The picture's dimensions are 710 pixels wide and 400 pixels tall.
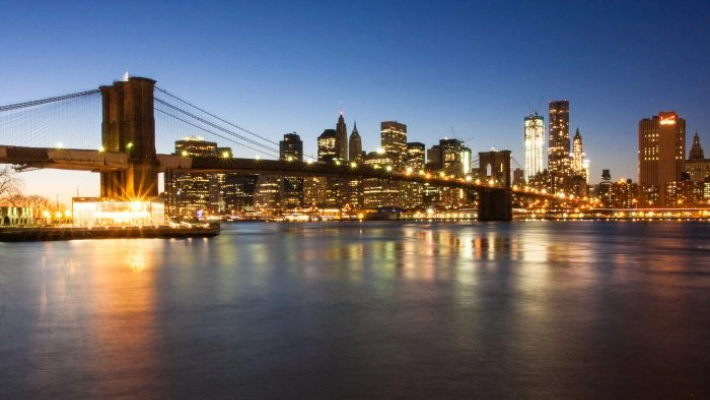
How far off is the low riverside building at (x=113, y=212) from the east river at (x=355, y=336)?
34.5 meters

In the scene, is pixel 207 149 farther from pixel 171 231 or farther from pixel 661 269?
pixel 661 269

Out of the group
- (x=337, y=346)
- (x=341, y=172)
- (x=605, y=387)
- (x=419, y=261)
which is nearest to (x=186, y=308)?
(x=337, y=346)

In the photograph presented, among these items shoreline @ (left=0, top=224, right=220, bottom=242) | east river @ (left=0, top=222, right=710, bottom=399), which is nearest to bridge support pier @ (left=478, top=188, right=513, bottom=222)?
shoreline @ (left=0, top=224, right=220, bottom=242)

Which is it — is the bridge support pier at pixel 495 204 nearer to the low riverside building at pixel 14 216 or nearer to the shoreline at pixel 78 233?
the low riverside building at pixel 14 216

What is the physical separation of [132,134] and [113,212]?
729 cm

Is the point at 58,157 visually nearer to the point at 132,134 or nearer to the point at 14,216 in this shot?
the point at 132,134

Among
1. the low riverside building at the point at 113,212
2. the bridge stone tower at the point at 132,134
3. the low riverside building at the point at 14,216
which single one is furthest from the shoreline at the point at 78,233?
the low riverside building at the point at 14,216

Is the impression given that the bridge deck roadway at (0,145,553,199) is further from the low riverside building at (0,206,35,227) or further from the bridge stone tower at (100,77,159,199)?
the low riverside building at (0,206,35,227)

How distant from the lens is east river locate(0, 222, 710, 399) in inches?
325

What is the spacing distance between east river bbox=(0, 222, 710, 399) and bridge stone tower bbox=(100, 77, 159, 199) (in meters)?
33.7

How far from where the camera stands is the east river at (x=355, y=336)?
8.27 metres

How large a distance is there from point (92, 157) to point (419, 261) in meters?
34.7

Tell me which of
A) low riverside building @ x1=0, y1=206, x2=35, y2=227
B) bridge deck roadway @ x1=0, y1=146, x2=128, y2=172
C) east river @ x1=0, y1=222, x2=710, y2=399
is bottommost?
east river @ x1=0, y1=222, x2=710, y2=399

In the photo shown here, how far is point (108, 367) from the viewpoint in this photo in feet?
30.5
